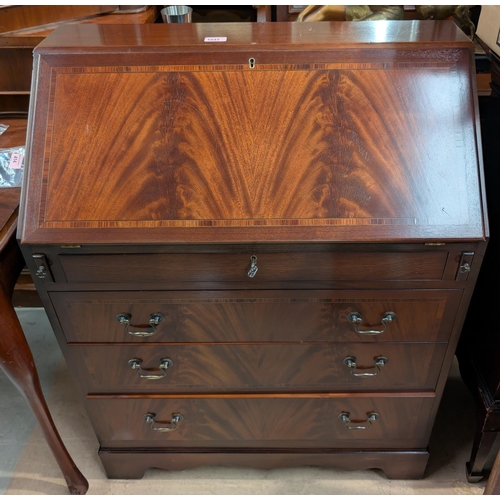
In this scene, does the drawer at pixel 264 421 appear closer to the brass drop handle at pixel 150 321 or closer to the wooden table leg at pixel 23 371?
the wooden table leg at pixel 23 371

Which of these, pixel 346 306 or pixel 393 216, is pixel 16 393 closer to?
pixel 346 306

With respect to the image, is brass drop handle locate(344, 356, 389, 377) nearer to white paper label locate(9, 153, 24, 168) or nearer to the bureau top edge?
the bureau top edge

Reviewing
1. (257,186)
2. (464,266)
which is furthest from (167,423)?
(464,266)

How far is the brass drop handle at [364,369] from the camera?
109cm

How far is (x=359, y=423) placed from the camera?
123 centimetres

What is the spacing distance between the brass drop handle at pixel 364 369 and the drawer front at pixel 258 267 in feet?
0.78

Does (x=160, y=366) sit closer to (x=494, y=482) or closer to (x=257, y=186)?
(x=257, y=186)

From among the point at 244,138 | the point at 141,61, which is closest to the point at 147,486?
the point at 244,138

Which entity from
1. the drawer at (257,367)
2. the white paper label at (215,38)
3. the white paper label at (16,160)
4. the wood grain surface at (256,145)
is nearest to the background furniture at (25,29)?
the white paper label at (16,160)

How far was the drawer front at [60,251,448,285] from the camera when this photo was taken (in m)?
0.92

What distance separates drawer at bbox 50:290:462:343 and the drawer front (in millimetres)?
42

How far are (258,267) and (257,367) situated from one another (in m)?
0.31

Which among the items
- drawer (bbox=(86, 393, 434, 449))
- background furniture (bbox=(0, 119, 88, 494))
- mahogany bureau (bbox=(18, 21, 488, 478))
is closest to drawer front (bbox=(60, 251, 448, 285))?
mahogany bureau (bbox=(18, 21, 488, 478))

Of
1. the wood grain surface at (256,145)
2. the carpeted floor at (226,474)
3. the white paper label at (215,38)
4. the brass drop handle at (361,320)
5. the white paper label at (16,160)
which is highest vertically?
the white paper label at (215,38)
